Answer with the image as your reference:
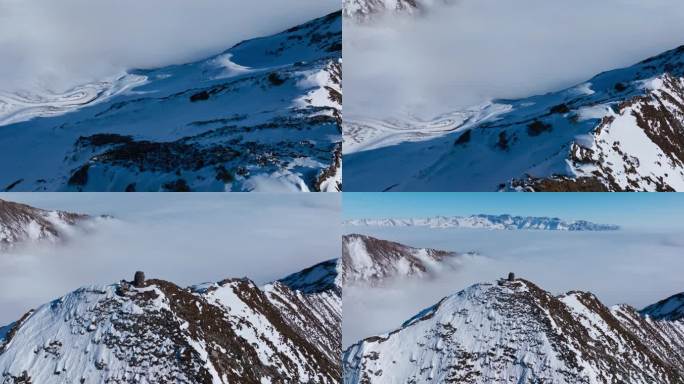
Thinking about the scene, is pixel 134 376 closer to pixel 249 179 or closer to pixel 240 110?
pixel 249 179

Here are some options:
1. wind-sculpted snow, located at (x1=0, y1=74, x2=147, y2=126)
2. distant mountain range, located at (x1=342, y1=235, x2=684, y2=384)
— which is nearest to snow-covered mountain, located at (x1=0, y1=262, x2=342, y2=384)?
distant mountain range, located at (x1=342, y1=235, x2=684, y2=384)

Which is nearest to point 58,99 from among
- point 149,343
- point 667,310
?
point 149,343

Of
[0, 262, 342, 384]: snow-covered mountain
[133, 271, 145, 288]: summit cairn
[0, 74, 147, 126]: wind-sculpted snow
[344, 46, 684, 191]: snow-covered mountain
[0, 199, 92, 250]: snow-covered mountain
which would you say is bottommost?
[0, 262, 342, 384]: snow-covered mountain

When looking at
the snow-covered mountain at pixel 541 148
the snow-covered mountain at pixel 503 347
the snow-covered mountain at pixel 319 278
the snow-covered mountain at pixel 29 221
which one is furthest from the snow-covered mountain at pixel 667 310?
the snow-covered mountain at pixel 29 221

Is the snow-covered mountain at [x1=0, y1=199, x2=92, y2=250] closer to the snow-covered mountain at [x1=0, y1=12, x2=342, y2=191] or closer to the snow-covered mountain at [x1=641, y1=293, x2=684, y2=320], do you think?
the snow-covered mountain at [x1=0, y1=12, x2=342, y2=191]

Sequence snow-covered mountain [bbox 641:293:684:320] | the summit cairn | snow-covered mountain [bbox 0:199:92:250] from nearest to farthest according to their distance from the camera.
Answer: the summit cairn → snow-covered mountain [bbox 0:199:92:250] → snow-covered mountain [bbox 641:293:684:320]

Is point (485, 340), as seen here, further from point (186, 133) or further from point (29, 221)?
point (29, 221)

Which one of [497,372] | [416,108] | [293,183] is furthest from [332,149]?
[416,108]

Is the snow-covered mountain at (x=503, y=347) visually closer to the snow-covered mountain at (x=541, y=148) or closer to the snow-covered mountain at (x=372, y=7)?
the snow-covered mountain at (x=541, y=148)
